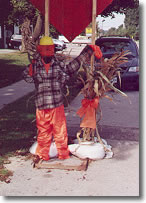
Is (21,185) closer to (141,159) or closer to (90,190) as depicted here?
(90,190)

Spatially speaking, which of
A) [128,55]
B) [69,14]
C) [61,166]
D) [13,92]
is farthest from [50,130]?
[128,55]

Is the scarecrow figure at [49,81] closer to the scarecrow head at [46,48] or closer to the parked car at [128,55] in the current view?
the scarecrow head at [46,48]

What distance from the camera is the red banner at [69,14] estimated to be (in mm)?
4980

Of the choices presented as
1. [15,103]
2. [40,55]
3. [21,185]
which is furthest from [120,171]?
[15,103]

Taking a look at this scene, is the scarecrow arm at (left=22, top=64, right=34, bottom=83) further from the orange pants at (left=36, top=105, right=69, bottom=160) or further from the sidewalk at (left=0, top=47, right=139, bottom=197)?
the sidewalk at (left=0, top=47, right=139, bottom=197)

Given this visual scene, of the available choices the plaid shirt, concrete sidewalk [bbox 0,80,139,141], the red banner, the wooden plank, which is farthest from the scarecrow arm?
the wooden plank

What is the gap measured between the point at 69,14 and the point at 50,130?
183 centimetres

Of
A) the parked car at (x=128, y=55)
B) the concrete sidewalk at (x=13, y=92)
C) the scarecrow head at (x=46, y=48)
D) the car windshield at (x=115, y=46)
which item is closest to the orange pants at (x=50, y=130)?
the scarecrow head at (x=46, y=48)

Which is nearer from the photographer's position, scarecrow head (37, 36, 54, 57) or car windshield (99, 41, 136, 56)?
scarecrow head (37, 36, 54, 57)

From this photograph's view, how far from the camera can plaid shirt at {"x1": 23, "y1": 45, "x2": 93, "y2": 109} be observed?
4496mm

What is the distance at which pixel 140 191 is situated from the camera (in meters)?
3.90

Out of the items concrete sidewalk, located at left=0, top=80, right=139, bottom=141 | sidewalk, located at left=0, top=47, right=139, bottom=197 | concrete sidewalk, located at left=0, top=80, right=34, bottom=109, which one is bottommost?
sidewalk, located at left=0, top=47, right=139, bottom=197

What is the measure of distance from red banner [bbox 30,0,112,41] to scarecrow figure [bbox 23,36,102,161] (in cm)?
68

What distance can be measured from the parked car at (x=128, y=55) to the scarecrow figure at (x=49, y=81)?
5441 millimetres
